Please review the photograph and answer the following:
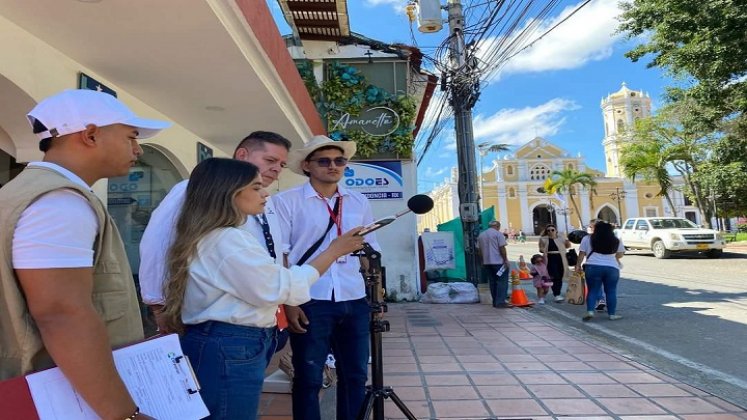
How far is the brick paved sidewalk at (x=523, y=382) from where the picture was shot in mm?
3342

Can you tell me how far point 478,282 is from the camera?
991 centimetres

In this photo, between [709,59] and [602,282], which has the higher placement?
[709,59]

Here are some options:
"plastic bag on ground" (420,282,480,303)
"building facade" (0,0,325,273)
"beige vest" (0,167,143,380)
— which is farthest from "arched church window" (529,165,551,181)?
"beige vest" (0,167,143,380)

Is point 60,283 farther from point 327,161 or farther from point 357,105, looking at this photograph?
point 357,105

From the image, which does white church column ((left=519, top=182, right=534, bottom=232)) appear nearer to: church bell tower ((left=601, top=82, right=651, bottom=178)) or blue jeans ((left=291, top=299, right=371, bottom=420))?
church bell tower ((left=601, top=82, right=651, bottom=178))

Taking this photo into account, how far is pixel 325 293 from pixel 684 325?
613 cm

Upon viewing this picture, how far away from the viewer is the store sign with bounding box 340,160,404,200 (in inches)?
392

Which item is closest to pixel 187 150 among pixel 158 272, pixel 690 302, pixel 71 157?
pixel 158 272

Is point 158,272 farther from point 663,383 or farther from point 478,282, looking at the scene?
point 478,282

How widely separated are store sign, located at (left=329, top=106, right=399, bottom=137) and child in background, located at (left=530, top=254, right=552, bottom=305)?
4.07 meters

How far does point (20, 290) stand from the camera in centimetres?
103

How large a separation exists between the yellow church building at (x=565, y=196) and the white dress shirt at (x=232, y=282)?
55.1 meters

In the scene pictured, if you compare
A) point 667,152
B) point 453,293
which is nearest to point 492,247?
point 453,293

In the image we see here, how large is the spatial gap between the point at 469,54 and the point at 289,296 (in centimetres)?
963
